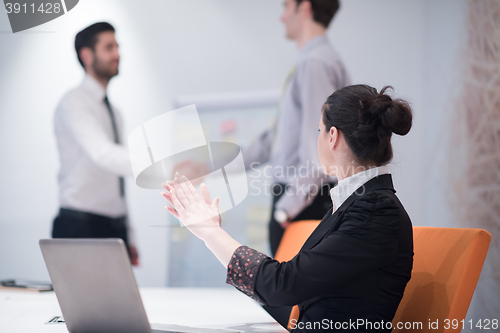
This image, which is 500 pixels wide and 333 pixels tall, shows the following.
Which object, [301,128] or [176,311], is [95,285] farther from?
[301,128]

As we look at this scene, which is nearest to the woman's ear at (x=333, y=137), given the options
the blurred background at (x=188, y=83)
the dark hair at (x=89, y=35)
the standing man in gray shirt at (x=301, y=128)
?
the standing man in gray shirt at (x=301, y=128)

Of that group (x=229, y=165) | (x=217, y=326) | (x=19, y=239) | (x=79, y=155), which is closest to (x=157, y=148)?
(x=229, y=165)

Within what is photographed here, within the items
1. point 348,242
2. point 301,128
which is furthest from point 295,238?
point 301,128

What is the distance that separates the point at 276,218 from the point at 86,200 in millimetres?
1235

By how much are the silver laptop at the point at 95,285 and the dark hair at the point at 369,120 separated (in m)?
0.62

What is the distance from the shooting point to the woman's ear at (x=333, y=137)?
43.3 inches

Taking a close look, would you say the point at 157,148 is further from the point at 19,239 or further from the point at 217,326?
the point at 19,239

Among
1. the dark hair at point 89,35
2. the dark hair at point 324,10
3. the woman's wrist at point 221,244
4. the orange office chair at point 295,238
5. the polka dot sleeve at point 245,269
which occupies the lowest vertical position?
the orange office chair at point 295,238

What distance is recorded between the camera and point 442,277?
3.33 feet

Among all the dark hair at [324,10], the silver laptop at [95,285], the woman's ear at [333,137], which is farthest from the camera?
the dark hair at [324,10]

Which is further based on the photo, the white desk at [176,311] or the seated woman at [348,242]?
the white desk at [176,311]

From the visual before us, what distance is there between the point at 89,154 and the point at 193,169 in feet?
4.91

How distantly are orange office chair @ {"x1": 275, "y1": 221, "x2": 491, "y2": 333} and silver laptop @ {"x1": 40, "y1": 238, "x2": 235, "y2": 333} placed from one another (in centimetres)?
67

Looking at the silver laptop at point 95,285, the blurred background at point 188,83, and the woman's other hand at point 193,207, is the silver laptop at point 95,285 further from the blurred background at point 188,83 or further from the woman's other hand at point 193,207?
the blurred background at point 188,83
